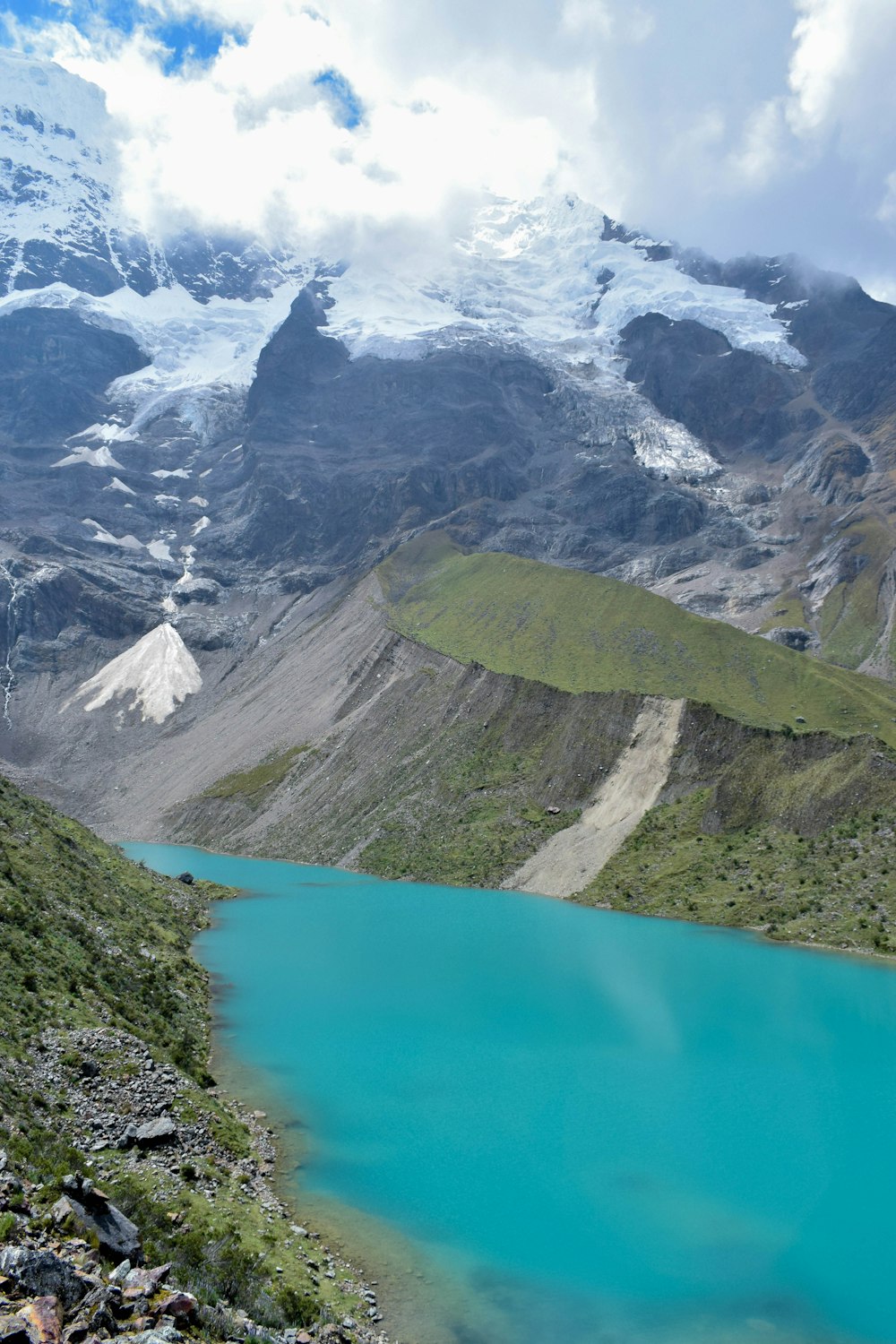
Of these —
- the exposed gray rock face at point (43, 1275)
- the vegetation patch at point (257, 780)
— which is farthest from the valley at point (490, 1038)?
the vegetation patch at point (257, 780)

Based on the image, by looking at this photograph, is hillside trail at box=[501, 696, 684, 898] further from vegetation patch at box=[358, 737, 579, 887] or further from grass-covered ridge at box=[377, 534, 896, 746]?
grass-covered ridge at box=[377, 534, 896, 746]

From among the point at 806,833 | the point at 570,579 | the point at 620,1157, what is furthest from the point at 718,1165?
the point at 570,579

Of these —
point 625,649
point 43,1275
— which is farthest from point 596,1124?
point 625,649

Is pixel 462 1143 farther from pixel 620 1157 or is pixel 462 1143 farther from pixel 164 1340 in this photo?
pixel 164 1340

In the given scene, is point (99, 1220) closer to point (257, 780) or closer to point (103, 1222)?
point (103, 1222)

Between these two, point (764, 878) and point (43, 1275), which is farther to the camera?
point (764, 878)
